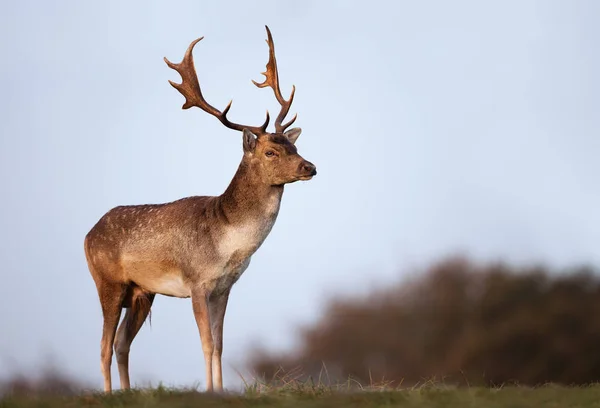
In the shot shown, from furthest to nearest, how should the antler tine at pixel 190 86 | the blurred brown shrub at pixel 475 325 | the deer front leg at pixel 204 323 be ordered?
the blurred brown shrub at pixel 475 325 → the antler tine at pixel 190 86 → the deer front leg at pixel 204 323

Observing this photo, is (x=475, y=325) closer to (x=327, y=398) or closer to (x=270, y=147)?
(x=270, y=147)

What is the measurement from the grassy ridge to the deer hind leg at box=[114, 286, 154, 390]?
286 cm

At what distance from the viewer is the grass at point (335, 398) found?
8.32m

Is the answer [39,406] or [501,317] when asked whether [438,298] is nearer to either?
[501,317]

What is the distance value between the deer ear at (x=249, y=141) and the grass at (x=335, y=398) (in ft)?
10.4

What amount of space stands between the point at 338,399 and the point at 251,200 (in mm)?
3493

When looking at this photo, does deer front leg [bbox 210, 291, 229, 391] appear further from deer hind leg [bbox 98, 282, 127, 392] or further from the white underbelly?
deer hind leg [bbox 98, 282, 127, 392]

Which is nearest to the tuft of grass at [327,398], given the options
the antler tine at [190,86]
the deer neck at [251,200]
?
the deer neck at [251,200]

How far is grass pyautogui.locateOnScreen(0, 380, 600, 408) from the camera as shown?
8.32 meters

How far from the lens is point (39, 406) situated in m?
8.70

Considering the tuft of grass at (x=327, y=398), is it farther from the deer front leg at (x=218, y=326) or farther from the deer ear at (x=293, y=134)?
the deer ear at (x=293, y=134)

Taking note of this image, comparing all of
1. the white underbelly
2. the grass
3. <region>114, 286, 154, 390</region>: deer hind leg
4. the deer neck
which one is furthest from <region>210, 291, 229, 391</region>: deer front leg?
the grass

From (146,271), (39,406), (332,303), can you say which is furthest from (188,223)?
(332,303)

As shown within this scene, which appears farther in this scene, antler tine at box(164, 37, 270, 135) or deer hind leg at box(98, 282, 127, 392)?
antler tine at box(164, 37, 270, 135)
